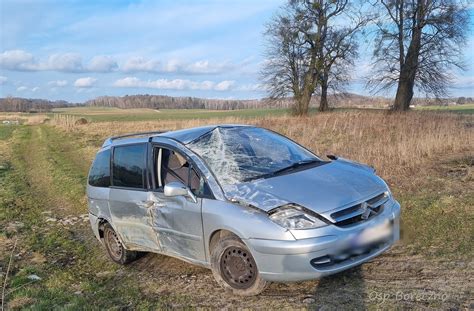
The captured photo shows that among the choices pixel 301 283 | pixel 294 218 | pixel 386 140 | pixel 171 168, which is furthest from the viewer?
pixel 386 140

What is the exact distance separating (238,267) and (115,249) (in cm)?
247

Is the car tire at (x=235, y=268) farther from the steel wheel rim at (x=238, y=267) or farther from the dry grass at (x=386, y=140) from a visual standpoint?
the dry grass at (x=386, y=140)

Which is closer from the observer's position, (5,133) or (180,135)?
(180,135)

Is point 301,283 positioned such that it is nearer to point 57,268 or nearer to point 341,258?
point 341,258

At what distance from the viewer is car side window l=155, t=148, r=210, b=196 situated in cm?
497

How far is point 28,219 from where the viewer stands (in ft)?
28.3

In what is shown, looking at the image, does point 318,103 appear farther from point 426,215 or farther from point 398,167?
point 426,215

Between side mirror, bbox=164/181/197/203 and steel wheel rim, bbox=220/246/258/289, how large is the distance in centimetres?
71

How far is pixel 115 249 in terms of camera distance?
235 inches

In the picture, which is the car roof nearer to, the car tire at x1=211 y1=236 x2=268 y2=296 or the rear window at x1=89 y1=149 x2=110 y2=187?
the rear window at x1=89 y1=149 x2=110 y2=187

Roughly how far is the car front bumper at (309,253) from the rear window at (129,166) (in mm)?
1988

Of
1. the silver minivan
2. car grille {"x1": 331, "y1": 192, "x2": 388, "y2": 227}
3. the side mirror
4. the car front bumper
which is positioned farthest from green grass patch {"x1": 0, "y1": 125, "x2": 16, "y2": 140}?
car grille {"x1": 331, "y1": 192, "x2": 388, "y2": 227}

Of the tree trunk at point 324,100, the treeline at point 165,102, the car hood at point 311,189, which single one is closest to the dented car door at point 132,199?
the car hood at point 311,189

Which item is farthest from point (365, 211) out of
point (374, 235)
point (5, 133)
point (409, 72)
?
point (5, 133)
